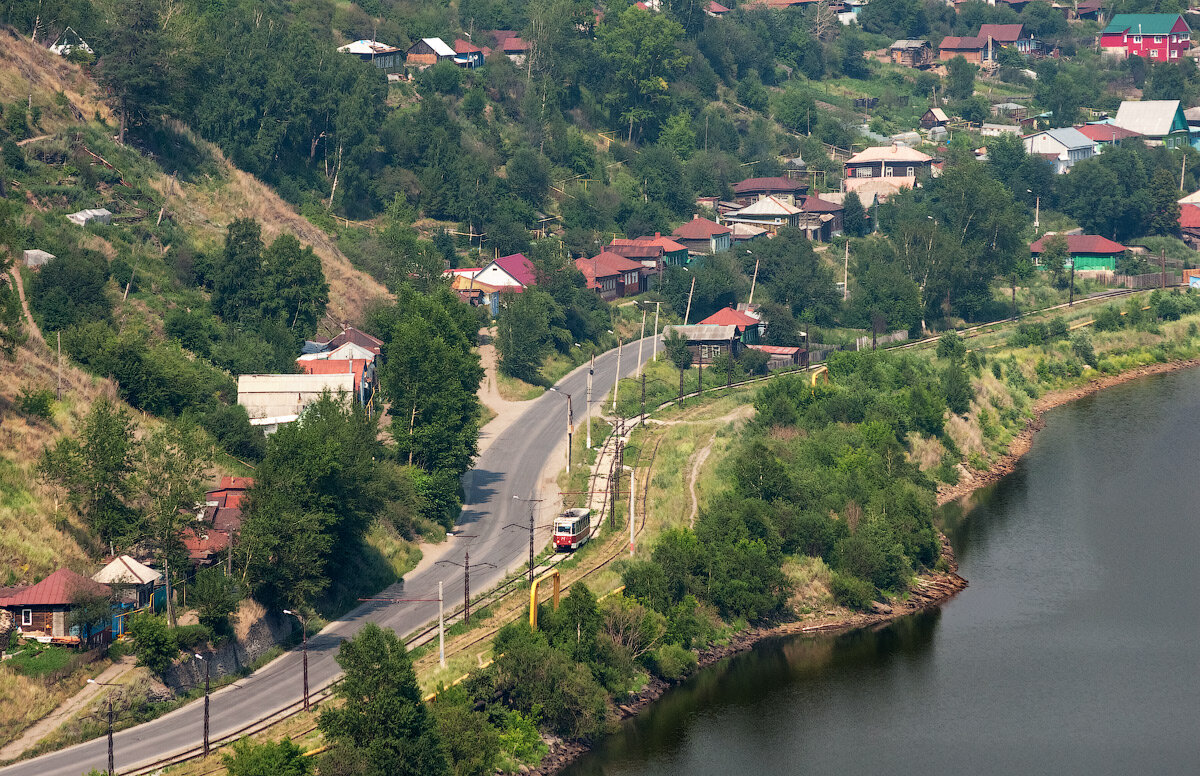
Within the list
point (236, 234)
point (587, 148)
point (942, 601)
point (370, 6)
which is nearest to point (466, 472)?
point (236, 234)

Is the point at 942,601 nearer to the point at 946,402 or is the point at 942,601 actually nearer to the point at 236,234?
the point at 946,402

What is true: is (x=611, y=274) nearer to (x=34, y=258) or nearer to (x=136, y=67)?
(x=136, y=67)

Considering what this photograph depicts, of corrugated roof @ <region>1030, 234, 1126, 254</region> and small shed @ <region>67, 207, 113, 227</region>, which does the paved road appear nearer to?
small shed @ <region>67, 207, 113, 227</region>

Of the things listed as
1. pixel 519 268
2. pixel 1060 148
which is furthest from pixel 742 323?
pixel 1060 148

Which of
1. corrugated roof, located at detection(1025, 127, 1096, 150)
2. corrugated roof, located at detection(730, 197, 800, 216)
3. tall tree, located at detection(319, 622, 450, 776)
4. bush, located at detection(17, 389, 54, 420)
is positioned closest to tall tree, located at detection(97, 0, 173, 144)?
bush, located at detection(17, 389, 54, 420)

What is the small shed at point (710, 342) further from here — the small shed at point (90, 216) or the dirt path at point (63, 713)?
the dirt path at point (63, 713)

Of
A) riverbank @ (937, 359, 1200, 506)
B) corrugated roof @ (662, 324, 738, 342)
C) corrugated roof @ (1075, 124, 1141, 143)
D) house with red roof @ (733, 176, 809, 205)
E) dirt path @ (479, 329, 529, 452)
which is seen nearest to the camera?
riverbank @ (937, 359, 1200, 506)
